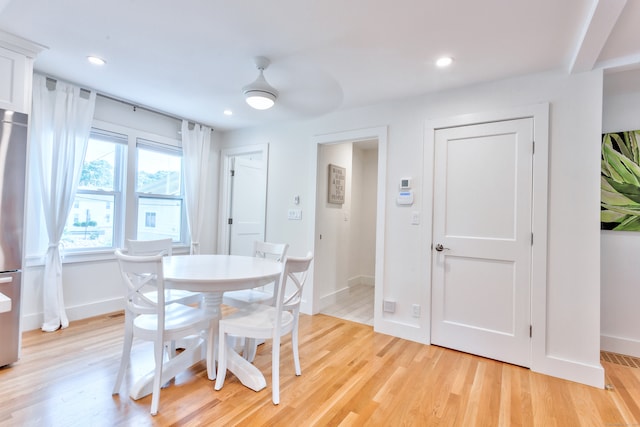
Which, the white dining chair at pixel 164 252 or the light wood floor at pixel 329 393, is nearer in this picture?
the light wood floor at pixel 329 393

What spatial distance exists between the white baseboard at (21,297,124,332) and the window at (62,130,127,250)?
612mm

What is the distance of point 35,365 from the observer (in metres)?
2.19

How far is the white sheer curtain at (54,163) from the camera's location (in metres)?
2.79

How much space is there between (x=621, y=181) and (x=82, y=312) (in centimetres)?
523

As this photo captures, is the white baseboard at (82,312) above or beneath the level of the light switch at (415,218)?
beneath

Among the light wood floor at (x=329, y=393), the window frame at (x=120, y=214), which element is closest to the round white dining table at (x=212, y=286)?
the light wood floor at (x=329, y=393)

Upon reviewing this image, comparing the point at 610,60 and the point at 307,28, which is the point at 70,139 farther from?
the point at 610,60

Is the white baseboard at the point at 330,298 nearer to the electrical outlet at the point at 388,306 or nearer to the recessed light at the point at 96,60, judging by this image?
the electrical outlet at the point at 388,306

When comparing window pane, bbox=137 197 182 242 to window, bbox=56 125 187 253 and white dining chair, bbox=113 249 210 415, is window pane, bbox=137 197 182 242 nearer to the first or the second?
window, bbox=56 125 187 253

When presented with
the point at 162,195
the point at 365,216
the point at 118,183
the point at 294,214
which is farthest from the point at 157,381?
the point at 365,216

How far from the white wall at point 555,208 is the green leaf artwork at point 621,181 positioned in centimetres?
72

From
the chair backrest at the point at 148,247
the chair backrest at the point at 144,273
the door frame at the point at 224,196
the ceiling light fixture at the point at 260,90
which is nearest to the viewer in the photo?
the chair backrest at the point at 144,273

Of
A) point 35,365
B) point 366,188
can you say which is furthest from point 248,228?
point 35,365

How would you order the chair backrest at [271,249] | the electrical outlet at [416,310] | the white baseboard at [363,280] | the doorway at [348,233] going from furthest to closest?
the white baseboard at [363,280] < the doorway at [348,233] < the electrical outlet at [416,310] < the chair backrest at [271,249]
